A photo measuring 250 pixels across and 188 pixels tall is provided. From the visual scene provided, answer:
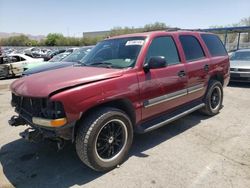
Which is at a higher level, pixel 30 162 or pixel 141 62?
pixel 141 62

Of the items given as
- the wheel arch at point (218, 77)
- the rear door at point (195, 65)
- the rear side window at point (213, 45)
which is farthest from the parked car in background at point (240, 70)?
the rear door at point (195, 65)

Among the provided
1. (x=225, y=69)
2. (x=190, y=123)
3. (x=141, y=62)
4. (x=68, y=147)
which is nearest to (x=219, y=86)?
(x=225, y=69)

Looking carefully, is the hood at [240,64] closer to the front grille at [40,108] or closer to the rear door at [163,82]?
the rear door at [163,82]

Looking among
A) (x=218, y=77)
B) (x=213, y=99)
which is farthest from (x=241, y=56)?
(x=213, y=99)

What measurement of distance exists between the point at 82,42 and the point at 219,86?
63.3 m

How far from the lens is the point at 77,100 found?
3.04 meters

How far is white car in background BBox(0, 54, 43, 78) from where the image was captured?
13.5 m

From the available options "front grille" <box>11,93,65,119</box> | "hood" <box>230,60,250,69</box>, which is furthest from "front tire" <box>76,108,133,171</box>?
"hood" <box>230,60,250,69</box>

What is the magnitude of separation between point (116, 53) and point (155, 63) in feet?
2.69

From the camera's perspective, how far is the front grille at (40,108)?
2990 mm

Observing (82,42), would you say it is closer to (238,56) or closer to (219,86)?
(238,56)

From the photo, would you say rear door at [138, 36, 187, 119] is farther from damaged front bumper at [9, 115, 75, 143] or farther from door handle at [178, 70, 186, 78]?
damaged front bumper at [9, 115, 75, 143]

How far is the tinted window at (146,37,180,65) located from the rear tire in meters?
1.52

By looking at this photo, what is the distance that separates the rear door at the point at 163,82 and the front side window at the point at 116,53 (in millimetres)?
233
